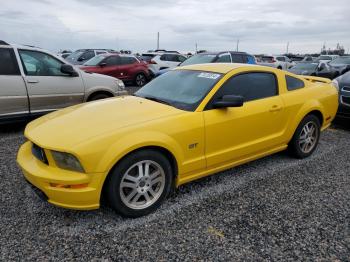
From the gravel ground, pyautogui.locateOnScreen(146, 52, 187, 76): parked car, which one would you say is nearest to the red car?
pyautogui.locateOnScreen(146, 52, 187, 76): parked car

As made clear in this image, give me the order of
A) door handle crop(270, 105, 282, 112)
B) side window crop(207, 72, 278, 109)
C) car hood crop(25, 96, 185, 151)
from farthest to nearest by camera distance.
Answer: door handle crop(270, 105, 282, 112)
side window crop(207, 72, 278, 109)
car hood crop(25, 96, 185, 151)

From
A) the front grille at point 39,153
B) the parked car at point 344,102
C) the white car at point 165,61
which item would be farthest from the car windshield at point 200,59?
the front grille at point 39,153

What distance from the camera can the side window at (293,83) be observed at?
4648 millimetres

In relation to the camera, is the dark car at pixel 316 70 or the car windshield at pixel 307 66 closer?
the dark car at pixel 316 70

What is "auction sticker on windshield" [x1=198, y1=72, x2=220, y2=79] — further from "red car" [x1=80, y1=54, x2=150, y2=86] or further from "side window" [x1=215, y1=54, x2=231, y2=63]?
"red car" [x1=80, y1=54, x2=150, y2=86]

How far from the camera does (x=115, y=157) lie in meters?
2.93

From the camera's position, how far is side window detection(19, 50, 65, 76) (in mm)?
6055

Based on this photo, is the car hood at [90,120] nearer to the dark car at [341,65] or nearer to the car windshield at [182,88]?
the car windshield at [182,88]

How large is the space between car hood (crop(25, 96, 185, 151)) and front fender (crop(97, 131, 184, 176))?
17 cm

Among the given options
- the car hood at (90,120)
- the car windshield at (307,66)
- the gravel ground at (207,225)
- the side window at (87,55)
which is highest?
the side window at (87,55)

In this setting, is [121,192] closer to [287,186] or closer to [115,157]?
[115,157]

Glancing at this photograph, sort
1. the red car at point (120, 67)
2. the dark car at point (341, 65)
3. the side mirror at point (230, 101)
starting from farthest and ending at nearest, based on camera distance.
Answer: the dark car at point (341, 65), the red car at point (120, 67), the side mirror at point (230, 101)

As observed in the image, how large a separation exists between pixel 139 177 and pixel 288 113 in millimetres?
2370

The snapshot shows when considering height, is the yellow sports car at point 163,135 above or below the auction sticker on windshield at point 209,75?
below
